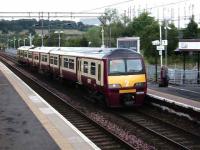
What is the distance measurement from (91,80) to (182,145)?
8.35 meters

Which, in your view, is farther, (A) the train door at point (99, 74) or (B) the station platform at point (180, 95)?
(B) the station platform at point (180, 95)

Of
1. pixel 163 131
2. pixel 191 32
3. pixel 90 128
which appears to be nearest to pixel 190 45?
pixel 163 131

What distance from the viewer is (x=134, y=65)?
1900 cm

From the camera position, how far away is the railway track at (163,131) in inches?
514

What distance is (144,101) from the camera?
66.5ft

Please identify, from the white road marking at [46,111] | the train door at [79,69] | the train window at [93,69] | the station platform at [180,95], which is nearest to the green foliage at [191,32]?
the station platform at [180,95]

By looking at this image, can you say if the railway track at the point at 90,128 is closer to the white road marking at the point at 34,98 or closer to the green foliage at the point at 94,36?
the white road marking at the point at 34,98

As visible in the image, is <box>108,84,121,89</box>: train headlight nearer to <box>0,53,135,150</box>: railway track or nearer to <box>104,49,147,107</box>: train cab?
<box>104,49,147,107</box>: train cab

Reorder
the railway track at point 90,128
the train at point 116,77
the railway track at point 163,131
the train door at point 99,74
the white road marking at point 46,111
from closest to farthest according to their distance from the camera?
the railway track at point 90,128 < the railway track at point 163,131 < the white road marking at point 46,111 < the train at point 116,77 < the train door at point 99,74

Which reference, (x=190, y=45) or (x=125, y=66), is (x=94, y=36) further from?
(x=125, y=66)

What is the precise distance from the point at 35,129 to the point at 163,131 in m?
4.23

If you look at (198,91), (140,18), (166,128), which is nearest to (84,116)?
(166,128)

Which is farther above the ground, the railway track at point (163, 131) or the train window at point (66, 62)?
the train window at point (66, 62)

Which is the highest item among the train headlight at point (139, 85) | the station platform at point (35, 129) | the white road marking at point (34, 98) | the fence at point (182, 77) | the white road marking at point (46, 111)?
the train headlight at point (139, 85)
